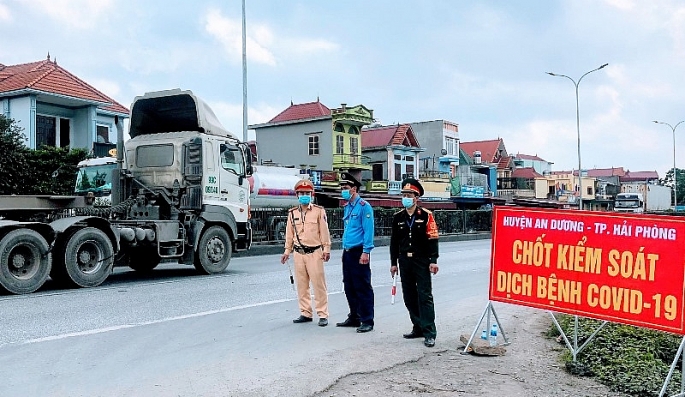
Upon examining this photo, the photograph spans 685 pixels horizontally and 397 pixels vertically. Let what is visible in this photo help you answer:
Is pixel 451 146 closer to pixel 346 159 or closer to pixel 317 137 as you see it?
pixel 346 159

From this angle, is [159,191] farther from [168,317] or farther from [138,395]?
[138,395]

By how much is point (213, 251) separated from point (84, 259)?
3255 mm

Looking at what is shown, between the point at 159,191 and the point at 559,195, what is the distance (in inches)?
2866

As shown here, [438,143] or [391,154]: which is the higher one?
[438,143]

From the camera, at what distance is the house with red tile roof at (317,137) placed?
47.5m

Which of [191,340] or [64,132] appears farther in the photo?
[64,132]

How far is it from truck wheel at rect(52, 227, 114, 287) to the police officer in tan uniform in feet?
15.9

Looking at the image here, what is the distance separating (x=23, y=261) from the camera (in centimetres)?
1087

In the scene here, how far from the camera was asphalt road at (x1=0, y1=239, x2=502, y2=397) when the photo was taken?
5.67 meters

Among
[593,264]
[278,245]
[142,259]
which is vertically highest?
[593,264]

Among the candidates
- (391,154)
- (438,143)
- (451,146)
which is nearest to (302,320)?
(391,154)

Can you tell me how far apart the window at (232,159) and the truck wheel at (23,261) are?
4.44 m

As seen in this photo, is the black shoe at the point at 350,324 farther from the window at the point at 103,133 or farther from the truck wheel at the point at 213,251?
the window at the point at 103,133

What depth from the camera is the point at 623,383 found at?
238 inches
